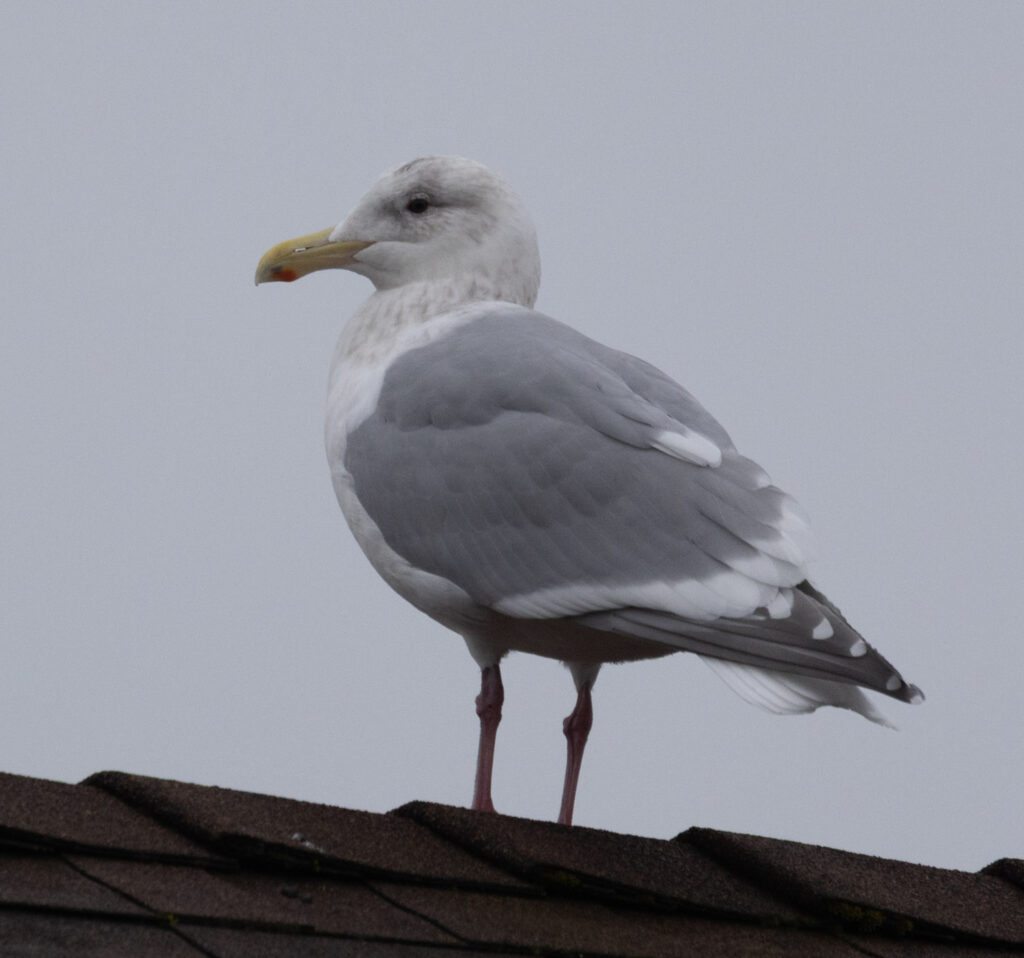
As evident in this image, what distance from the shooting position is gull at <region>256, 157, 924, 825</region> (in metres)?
3.36

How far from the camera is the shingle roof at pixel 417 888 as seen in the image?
90.4 inches

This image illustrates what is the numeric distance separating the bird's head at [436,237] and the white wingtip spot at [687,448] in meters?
1.09

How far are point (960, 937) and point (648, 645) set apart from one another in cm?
90

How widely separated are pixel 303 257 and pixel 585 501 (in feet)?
4.93

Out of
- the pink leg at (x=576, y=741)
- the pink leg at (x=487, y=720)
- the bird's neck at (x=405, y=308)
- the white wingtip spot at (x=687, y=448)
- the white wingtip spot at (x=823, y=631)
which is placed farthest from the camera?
the bird's neck at (x=405, y=308)

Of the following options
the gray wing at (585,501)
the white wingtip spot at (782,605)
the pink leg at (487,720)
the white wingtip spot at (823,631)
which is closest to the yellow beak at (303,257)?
the gray wing at (585,501)

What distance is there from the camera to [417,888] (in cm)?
269

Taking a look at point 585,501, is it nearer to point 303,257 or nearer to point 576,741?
point 576,741

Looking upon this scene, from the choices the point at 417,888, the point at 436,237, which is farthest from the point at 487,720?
the point at 417,888

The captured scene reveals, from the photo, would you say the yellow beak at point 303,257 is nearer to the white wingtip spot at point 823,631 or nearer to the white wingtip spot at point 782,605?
the white wingtip spot at point 782,605

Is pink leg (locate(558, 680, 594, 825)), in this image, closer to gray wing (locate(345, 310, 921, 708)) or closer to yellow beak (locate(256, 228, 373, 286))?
gray wing (locate(345, 310, 921, 708))

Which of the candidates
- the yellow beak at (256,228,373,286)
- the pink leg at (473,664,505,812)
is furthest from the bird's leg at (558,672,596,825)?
the yellow beak at (256,228,373,286)

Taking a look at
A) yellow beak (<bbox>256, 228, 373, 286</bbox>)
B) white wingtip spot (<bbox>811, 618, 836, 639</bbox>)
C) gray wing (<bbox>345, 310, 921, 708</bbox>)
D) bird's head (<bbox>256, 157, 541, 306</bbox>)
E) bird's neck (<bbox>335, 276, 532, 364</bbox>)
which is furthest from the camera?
yellow beak (<bbox>256, 228, 373, 286</bbox>)

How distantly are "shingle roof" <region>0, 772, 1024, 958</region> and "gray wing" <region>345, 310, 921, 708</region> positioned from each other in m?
0.40
